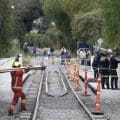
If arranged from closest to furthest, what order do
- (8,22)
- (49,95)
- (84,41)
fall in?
(8,22) → (49,95) → (84,41)

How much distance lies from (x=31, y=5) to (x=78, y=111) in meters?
98.2

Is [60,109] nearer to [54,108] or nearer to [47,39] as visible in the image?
[54,108]

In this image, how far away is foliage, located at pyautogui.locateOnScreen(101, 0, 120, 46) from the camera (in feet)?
74.3

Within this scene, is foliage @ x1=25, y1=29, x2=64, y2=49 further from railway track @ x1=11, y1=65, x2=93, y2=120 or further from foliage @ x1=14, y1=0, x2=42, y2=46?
railway track @ x1=11, y1=65, x2=93, y2=120

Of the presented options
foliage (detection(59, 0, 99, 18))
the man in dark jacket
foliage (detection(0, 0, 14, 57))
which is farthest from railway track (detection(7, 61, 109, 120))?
foliage (detection(59, 0, 99, 18))

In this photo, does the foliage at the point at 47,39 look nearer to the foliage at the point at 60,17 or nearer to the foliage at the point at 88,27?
the foliage at the point at 60,17

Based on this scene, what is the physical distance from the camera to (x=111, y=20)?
2327 cm

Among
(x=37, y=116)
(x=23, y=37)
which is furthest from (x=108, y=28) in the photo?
(x=23, y=37)

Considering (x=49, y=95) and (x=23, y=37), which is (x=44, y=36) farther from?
(x=49, y=95)

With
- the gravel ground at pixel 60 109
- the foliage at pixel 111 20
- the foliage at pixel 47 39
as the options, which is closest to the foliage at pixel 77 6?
the foliage at pixel 47 39

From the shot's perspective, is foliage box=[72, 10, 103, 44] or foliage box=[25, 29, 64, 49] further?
foliage box=[25, 29, 64, 49]

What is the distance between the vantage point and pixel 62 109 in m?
21.4

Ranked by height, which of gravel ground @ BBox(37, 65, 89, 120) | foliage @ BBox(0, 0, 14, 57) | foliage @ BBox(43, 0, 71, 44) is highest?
foliage @ BBox(43, 0, 71, 44)

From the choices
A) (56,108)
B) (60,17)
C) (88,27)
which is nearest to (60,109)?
(56,108)
